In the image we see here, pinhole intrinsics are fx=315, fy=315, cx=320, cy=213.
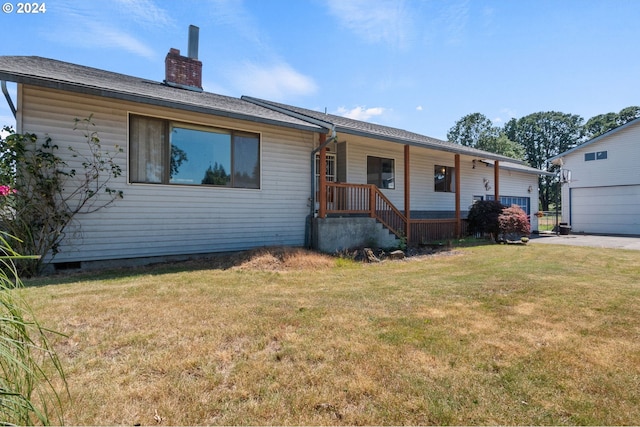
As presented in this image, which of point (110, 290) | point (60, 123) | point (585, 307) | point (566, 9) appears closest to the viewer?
point (585, 307)

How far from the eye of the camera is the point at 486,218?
12.1m

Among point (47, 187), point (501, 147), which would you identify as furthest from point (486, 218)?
point (501, 147)

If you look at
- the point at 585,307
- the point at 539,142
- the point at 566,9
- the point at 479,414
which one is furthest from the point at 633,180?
the point at 539,142

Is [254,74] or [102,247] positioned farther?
[254,74]

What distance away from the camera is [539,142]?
5447 centimetres

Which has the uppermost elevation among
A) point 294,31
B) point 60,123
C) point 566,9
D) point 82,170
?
point 294,31

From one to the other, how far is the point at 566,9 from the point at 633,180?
528 inches

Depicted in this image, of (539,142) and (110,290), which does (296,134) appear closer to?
(110,290)

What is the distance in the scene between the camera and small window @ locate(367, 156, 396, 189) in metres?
11.9

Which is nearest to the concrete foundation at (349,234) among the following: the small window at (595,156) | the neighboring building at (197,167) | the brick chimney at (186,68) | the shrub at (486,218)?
the neighboring building at (197,167)

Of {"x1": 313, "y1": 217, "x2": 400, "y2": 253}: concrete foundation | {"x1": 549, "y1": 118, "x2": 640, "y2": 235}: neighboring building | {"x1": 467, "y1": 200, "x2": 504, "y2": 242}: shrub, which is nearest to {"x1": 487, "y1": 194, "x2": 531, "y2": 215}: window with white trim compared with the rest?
{"x1": 549, "y1": 118, "x2": 640, "y2": 235}: neighboring building

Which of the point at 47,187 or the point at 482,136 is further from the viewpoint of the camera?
the point at 482,136

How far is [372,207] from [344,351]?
23.2ft

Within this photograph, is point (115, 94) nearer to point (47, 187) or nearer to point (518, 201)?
point (47, 187)
